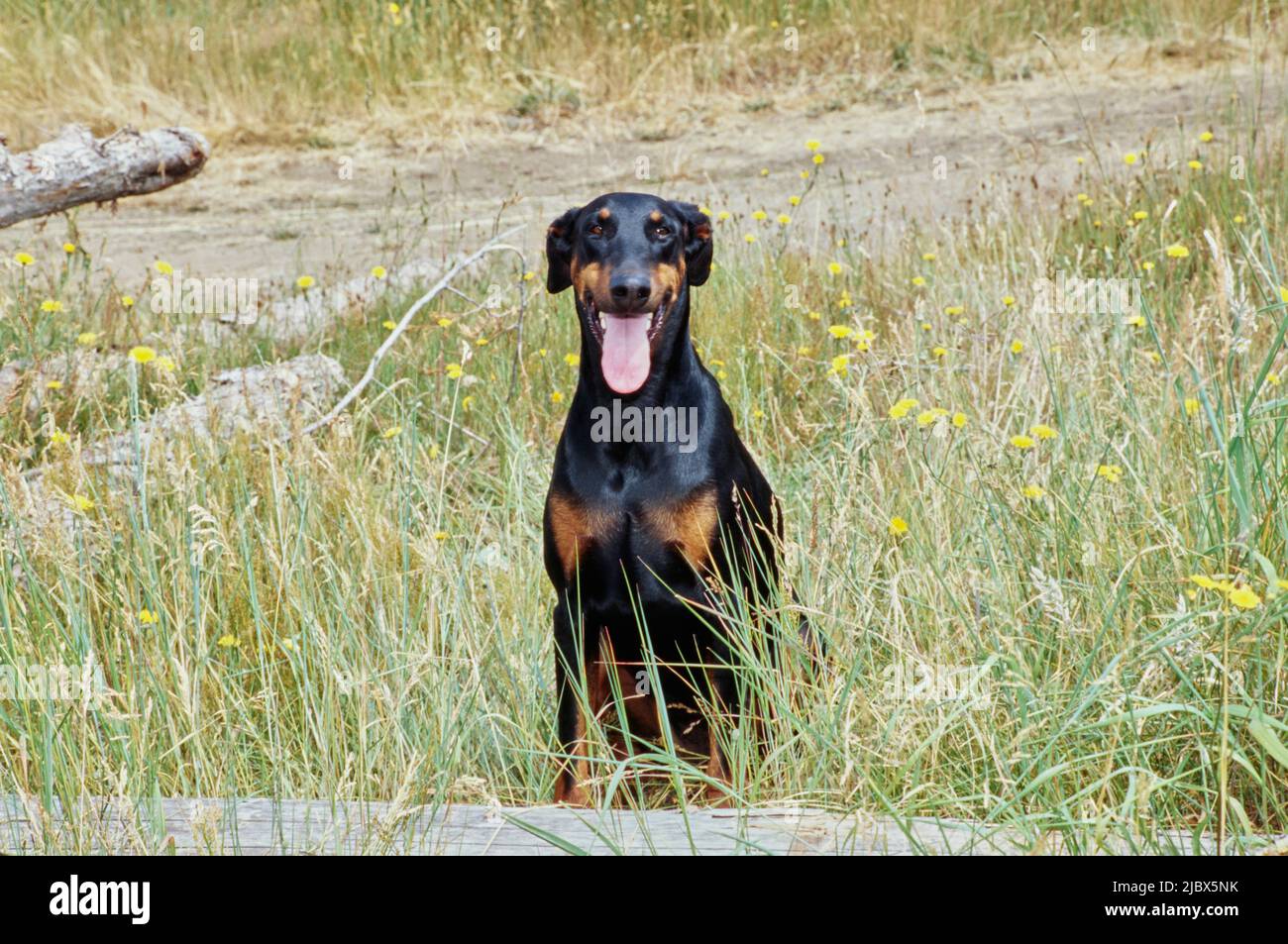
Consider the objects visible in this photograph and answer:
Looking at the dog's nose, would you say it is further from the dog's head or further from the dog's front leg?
the dog's front leg

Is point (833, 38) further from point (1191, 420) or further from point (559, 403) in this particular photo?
point (1191, 420)

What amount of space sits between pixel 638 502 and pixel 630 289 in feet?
1.45

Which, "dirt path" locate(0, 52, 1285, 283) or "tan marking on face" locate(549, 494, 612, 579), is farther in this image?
"dirt path" locate(0, 52, 1285, 283)

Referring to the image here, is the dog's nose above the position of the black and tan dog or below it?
above

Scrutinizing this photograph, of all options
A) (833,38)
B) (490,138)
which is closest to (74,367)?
(490,138)

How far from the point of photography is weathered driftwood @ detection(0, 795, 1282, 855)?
212 centimetres

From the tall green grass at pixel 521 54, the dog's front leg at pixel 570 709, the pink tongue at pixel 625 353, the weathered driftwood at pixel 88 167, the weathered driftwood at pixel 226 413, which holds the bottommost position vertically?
the dog's front leg at pixel 570 709

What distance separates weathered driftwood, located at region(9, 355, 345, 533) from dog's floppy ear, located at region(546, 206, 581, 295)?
2.24 feet

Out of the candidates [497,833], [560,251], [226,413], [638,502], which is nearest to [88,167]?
[226,413]

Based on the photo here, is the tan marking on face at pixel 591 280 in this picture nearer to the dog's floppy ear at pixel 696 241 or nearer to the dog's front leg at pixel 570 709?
the dog's floppy ear at pixel 696 241

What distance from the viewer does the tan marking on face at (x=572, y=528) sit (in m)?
2.86

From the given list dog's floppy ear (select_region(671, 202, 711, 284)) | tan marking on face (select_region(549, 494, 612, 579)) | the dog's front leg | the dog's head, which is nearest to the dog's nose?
the dog's head

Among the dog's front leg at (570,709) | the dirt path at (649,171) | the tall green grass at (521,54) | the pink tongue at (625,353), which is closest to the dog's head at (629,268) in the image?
the pink tongue at (625,353)
